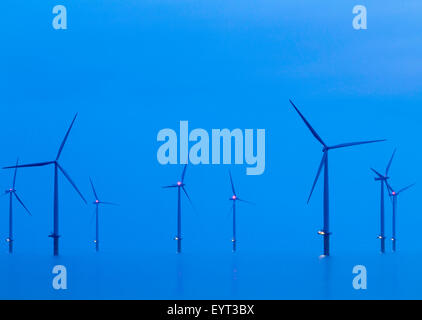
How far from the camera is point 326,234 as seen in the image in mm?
25500

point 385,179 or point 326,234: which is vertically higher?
point 385,179

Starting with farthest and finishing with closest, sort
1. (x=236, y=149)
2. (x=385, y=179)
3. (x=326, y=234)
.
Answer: (x=385, y=179)
(x=326, y=234)
(x=236, y=149)

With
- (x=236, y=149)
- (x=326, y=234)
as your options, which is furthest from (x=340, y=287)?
(x=326, y=234)
